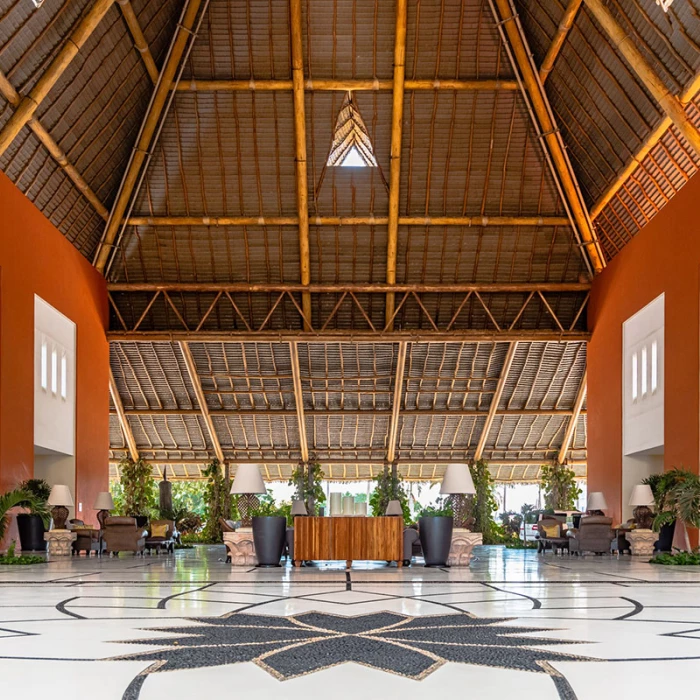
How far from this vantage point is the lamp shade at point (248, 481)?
37.1 ft

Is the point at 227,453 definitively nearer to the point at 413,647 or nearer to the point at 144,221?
the point at 144,221

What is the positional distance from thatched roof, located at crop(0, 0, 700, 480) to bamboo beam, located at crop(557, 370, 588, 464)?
99mm

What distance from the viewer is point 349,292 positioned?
19.2m

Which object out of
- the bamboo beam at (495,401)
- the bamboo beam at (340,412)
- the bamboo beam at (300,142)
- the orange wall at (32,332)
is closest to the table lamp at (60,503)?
the orange wall at (32,332)

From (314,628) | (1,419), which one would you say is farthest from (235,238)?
(314,628)

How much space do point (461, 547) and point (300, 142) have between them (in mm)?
7993

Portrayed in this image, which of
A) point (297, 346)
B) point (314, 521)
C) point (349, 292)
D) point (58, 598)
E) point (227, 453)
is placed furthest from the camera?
point (227, 453)

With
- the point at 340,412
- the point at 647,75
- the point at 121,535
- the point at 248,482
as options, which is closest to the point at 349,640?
the point at 248,482

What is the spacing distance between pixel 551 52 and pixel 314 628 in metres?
12.3

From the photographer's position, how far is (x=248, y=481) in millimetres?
11391

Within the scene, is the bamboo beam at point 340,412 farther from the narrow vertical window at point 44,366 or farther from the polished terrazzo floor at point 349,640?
the polished terrazzo floor at point 349,640

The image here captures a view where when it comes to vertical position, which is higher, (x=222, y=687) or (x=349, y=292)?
(x=349, y=292)

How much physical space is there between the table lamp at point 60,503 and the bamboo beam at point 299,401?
22.1 feet

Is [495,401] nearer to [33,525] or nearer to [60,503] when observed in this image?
[60,503]
